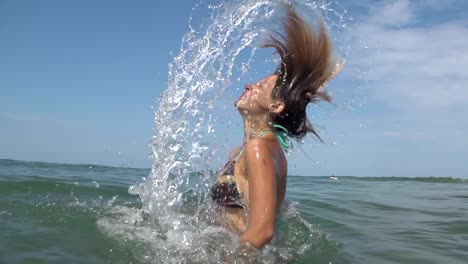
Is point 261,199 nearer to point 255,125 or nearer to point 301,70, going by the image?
point 255,125

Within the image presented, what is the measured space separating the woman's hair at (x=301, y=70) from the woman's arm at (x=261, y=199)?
2.02ft

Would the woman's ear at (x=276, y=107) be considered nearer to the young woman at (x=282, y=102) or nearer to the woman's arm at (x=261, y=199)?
the young woman at (x=282, y=102)

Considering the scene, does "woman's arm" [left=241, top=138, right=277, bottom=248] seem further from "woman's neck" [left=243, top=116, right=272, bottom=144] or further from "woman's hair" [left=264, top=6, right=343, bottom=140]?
"woman's hair" [left=264, top=6, right=343, bottom=140]

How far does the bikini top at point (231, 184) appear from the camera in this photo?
4.03 meters

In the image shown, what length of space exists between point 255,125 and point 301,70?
60 centimetres

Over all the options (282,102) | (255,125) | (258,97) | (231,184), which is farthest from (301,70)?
(231,184)

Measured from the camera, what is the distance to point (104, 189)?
980 centimetres

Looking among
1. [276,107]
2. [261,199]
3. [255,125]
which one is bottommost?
[261,199]

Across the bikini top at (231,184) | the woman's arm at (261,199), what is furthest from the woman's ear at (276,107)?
the woman's arm at (261,199)

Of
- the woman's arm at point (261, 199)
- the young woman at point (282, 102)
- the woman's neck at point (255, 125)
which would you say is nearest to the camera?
the woman's arm at point (261, 199)

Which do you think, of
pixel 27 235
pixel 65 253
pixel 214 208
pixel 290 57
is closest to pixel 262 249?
pixel 214 208

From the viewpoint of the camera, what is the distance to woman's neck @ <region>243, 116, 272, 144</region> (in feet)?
13.3

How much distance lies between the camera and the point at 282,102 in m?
4.01

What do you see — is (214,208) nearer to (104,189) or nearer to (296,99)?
(296,99)
